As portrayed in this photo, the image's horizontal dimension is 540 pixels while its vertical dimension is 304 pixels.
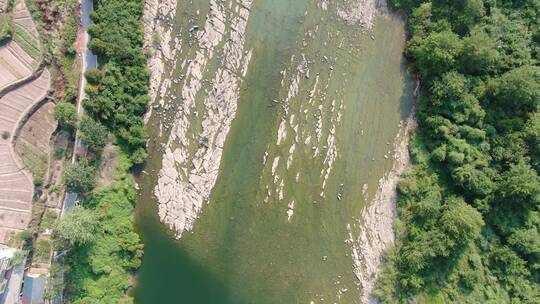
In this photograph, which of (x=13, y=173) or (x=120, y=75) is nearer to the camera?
(x=13, y=173)

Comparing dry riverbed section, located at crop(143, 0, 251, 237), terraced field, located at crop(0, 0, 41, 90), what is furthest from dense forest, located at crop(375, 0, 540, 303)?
terraced field, located at crop(0, 0, 41, 90)

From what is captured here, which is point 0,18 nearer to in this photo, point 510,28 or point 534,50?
point 510,28

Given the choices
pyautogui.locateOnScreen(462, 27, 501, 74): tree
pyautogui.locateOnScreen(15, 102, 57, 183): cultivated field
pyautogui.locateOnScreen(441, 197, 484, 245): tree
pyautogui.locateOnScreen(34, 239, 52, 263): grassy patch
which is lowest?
pyautogui.locateOnScreen(34, 239, 52, 263): grassy patch

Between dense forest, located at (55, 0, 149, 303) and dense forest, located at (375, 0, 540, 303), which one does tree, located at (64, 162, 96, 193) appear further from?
dense forest, located at (375, 0, 540, 303)

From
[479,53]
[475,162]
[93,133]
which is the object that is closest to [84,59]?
[93,133]

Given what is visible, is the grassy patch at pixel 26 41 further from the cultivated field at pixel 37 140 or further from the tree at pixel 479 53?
the tree at pixel 479 53

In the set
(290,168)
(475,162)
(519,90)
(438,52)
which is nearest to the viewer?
(519,90)

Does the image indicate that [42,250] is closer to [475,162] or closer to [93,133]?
[93,133]
